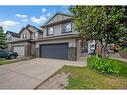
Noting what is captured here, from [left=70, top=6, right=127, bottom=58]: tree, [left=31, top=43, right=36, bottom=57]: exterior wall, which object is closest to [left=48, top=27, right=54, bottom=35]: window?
[left=31, top=43, right=36, bottom=57]: exterior wall

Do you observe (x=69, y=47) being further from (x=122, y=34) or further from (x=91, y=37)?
(x=122, y=34)

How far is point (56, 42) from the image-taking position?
2033 cm

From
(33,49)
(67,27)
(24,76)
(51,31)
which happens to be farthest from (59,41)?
(24,76)

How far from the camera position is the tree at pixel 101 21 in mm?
8633

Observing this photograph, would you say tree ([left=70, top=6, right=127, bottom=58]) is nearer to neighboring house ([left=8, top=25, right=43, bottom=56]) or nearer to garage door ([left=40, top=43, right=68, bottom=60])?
garage door ([left=40, top=43, right=68, bottom=60])

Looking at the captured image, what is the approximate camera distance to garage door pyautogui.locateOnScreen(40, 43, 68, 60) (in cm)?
1939

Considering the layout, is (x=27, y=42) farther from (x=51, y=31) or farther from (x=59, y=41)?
(x=59, y=41)

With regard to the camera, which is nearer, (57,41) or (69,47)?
(69,47)

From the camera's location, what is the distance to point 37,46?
23.9 m

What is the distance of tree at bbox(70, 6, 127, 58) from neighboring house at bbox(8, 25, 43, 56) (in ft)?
55.2

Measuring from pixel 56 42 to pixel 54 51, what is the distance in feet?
4.59

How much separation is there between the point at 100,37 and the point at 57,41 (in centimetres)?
1092

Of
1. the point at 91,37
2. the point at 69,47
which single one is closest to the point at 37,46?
the point at 69,47
